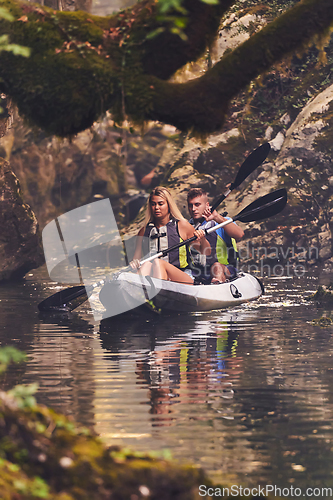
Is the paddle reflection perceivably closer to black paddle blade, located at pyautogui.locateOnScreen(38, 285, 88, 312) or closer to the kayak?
the kayak

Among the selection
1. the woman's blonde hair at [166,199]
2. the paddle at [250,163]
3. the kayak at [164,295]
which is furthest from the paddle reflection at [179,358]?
the paddle at [250,163]

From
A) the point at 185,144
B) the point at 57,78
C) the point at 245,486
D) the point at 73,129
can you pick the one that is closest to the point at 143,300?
the point at 73,129

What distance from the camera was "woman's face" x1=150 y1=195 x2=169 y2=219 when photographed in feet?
25.6

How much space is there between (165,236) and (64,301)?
7.02 ft

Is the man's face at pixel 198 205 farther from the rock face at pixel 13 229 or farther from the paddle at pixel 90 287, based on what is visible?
the rock face at pixel 13 229

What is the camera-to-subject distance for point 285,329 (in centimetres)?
743

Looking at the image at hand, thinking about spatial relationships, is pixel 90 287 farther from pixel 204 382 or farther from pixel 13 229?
pixel 204 382

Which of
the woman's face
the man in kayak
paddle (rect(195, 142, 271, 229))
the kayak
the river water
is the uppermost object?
paddle (rect(195, 142, 271, 229))

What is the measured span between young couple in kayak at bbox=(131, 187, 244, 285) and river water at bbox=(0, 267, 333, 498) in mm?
725

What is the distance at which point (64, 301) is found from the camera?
902cm

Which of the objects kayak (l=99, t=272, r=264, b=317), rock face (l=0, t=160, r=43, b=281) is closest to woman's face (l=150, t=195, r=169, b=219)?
kayak (l=99, t=272, r=264, b=317)

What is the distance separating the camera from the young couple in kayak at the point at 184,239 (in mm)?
7926

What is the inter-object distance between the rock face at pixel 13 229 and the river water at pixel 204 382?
154 inches

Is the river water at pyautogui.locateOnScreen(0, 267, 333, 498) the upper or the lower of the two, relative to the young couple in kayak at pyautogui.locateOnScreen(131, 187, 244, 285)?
lower
